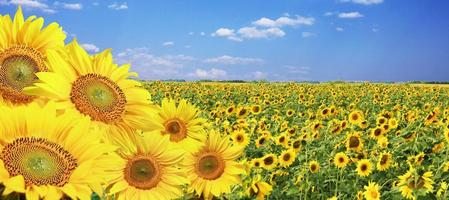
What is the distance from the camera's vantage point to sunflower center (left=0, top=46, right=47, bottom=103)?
122 centimetres

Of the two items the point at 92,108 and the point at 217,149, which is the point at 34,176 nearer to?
the point at 92,108

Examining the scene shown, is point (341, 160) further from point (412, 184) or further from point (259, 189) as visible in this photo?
point (259, 189)

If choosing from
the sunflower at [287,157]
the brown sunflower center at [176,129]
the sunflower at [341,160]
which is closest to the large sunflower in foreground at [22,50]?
the brown sunflower center at [176,129]

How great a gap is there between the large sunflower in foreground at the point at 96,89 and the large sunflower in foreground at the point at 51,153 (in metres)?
0.10

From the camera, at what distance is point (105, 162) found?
3.59 ft

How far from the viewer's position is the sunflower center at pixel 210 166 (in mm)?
2137

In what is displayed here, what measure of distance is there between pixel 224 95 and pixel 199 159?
1941cm

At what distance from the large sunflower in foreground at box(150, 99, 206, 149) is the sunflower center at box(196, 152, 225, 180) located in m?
0.09

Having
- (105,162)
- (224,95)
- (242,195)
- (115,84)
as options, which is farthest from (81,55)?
(224,95)

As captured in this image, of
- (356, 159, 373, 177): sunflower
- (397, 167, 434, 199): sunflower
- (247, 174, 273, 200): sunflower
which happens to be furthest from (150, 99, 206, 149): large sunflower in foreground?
(356, 159, 373, 177): sunflower

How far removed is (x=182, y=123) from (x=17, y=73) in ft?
2.86

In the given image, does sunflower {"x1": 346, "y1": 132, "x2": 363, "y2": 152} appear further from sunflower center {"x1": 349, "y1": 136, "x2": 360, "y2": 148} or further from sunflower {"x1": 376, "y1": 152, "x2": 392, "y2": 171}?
sunflower {"x1": 376, "y1": 152, "x2": 392, "y2": 171}

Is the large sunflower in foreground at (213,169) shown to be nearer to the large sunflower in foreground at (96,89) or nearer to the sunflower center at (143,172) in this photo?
the sunflower center at (143,172)

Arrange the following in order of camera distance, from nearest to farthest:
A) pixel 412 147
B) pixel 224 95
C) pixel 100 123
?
pixel 100 123
pixel 412 147
pixel 224 95
